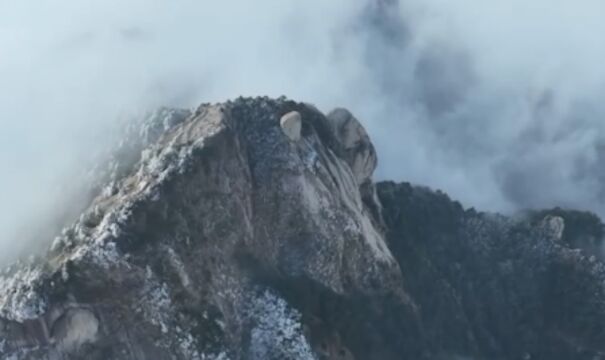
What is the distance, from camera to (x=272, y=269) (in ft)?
543

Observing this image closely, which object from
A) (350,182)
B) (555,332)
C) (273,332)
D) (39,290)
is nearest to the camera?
(39,290)

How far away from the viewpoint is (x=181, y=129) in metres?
169

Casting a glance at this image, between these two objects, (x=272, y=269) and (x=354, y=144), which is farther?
(x=354, y=144)

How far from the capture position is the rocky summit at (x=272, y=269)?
152m

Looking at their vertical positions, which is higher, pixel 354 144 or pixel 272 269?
pixel 354 144

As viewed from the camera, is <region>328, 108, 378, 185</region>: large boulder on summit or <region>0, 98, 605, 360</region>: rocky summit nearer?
<region>0, 98, 605, 360</region>: rocky summit

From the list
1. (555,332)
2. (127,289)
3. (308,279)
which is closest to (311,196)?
(308,279)

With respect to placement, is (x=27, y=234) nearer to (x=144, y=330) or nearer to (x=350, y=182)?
(x=144, y=330)

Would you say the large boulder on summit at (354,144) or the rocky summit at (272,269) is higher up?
the large boulder on summit at (354,144)

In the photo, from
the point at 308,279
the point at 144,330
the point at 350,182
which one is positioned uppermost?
the point at 350,182

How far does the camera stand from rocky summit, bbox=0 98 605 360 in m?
152

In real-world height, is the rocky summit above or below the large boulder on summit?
below

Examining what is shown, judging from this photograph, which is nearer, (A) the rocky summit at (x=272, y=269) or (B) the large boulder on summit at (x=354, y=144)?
(A) the rocky summit at (x=272, y=269)

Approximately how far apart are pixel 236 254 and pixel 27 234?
2142 centimetres
